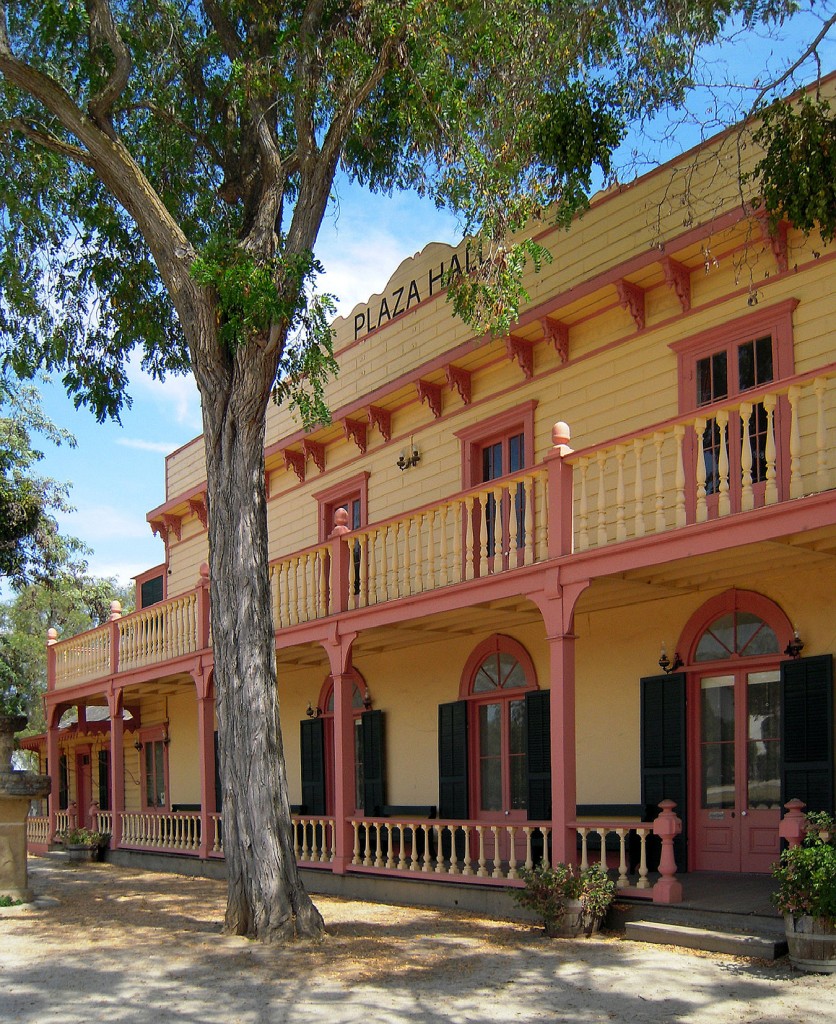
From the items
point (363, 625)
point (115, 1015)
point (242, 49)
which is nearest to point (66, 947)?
point (115, 1015)

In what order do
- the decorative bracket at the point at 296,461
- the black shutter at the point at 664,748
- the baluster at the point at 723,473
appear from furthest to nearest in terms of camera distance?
1. the decorative bracket at the point at 296,461
2. the black shutter at the point at 664,748
3. the baluster at the point at 723,473

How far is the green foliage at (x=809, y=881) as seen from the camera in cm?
801

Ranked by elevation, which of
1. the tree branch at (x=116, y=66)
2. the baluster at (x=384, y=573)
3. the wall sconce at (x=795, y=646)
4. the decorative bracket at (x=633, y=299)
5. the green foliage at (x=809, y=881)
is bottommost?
the green foliage at (x=809, y=881)

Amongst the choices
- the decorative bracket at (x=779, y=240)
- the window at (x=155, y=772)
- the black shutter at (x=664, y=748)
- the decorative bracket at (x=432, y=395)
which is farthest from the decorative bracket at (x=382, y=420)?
the window at (x=155, y=772)

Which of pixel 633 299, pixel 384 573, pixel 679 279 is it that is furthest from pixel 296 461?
Result: pixel 679 279

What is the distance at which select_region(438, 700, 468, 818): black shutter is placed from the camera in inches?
573

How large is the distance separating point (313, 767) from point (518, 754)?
4.84 m

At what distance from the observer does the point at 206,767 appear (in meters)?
17.5

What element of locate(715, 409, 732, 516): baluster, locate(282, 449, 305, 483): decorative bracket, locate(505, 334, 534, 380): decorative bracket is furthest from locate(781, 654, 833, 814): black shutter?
locate(282, 449, 305, 483): decorative bracket

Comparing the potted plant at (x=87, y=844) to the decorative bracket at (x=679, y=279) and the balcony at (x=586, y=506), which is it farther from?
the decorative bracket at (x=679, y=279)

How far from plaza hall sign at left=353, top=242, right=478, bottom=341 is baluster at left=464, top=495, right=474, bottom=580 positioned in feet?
12.9

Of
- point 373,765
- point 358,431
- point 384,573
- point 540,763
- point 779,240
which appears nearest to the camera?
point 779,240

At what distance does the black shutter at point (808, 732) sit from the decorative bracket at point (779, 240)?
372cm

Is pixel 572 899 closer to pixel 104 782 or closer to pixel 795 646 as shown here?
pixel 795 646
